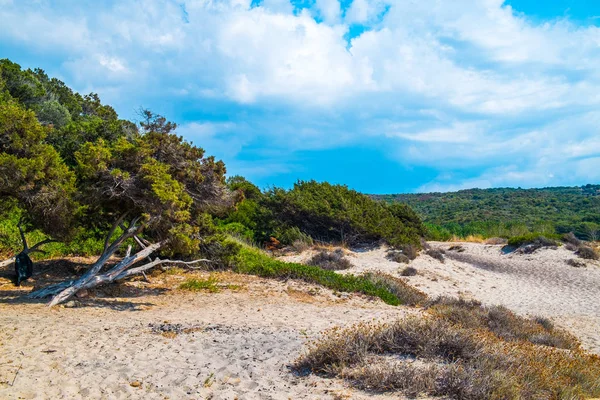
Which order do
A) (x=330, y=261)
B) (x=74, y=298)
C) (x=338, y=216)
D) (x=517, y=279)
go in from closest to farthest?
1. (x=74, y=298)
2. (x=330, y=261)
3. (x=517, y=279)
4. (x=338, y=216)

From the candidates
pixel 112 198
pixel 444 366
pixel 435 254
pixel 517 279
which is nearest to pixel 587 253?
pixel 517 279

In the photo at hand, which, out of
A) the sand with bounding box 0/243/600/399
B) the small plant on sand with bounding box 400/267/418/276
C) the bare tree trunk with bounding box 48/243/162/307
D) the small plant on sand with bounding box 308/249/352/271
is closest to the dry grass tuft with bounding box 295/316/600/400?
the sand with bounding box 0/243/600/399

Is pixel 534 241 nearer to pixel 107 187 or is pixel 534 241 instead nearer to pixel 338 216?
pixel 338 216

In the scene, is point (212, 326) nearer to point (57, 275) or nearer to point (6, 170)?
point (6, 170)

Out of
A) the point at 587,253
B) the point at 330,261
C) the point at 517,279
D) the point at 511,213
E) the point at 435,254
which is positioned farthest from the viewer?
the point at 511,213

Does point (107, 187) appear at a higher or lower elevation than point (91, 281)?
higher

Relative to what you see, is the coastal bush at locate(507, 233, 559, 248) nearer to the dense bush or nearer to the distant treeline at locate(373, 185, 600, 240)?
the distant treeline at locate(373, 185, 600, 240)

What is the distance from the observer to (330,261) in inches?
770

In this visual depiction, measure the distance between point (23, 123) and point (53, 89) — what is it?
28487 mm

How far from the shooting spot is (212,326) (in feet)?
28.0

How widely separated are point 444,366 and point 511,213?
193 feet

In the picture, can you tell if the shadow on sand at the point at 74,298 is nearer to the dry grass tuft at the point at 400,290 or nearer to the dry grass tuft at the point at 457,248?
the dry grass tuft at the point at 400,290

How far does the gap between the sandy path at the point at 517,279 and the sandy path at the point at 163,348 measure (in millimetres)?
7143

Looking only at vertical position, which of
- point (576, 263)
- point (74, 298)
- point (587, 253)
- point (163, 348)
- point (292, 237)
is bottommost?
point (163, 348)
